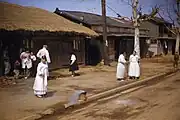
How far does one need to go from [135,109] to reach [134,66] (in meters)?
8.44

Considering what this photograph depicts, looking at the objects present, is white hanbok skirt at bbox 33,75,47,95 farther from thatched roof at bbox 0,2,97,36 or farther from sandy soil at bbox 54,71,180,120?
thatched roof at bbox 0,2,97,36

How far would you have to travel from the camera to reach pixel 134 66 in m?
19.0

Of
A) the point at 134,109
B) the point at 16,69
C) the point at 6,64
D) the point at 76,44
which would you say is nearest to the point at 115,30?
the point at 76,44

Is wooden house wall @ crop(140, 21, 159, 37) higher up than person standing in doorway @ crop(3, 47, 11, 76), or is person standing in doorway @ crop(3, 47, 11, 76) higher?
wooden house wall @ crop(140, 21, 159, 37)

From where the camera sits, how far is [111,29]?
34.8 m

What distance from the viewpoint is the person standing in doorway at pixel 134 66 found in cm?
1898

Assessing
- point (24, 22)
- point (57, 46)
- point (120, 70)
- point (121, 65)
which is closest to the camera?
point (120, 70)

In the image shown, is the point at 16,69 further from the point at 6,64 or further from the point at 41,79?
the point at 41,79

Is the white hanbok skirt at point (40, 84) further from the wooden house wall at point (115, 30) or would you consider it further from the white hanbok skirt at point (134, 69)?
the wooden house wall at point (115, 30)

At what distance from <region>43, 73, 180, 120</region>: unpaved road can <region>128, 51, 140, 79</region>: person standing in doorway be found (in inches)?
195

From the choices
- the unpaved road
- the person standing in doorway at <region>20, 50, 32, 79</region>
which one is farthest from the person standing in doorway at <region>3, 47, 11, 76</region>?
the unpaved road

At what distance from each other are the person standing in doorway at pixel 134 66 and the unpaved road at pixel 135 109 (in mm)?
4960

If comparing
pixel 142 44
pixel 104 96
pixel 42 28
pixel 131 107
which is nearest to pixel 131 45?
pixel 142 44

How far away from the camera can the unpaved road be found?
958 centimetres
